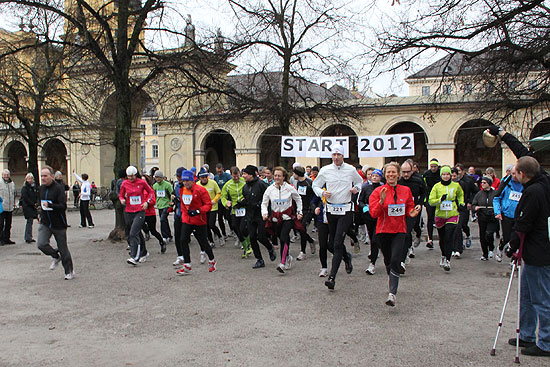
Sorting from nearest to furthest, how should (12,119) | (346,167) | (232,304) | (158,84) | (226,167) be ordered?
(232,304), (346,167), (158,84), (12,119), (226,167)

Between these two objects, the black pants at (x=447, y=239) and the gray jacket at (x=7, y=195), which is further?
the gray jacket at (x=7, y=195)

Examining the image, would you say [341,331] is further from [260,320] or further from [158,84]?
[158,84]

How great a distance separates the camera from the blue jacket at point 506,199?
838cm

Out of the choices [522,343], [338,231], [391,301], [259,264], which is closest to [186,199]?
[259,264]

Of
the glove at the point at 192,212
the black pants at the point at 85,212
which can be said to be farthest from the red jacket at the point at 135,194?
the black pants at the point at 85,212

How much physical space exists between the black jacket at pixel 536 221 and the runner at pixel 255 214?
549 centimetres

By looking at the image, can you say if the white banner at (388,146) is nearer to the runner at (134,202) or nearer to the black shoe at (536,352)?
the runner at (134,202)

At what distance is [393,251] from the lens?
264 inches

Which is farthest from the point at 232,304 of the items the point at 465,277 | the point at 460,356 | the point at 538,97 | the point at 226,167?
the point at 226,167

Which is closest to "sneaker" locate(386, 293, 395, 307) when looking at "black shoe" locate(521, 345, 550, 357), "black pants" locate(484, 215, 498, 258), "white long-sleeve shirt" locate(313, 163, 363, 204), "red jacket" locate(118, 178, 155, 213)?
"black shoe" locate(521, 345, 550, 357)

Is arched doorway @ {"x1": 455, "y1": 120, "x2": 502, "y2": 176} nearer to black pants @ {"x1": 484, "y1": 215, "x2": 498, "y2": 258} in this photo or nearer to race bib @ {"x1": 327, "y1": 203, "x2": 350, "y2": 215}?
black pants @ {"x1": 484, "y1": 215, "x2": 498, "y2": 258}

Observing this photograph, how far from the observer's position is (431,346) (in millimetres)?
5102

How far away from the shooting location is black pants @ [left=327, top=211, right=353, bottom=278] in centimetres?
756

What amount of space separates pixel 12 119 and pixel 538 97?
2378cm
